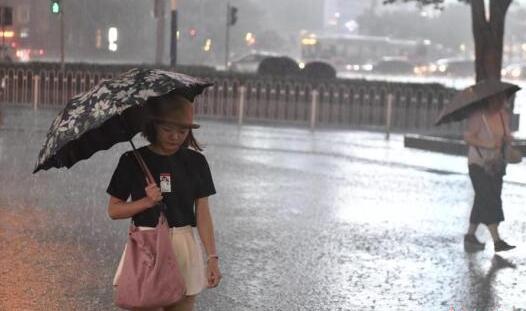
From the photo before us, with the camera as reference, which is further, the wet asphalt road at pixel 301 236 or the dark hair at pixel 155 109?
the wet asphalt road at pixel 301 236

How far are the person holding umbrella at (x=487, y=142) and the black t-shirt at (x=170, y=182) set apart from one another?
536 cm

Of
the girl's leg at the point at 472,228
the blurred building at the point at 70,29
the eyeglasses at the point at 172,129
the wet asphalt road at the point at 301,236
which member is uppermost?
the blurred building at the point at 70,29

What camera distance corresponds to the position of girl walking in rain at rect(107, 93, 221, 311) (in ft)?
15.0

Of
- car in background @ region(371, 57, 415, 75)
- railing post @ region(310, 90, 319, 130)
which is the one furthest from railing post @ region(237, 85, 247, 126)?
car in background @ region(371, 57, 415, 75)

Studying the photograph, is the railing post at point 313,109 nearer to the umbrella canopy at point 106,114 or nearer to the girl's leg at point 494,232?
the girl's leg at point 494,232

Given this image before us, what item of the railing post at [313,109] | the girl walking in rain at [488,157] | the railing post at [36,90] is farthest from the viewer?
the railing post at [36,90]

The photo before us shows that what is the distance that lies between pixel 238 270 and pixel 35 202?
3.94 m

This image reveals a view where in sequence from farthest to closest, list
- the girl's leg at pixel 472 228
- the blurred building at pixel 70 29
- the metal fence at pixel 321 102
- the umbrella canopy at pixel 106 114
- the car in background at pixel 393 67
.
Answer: the car in background at pixel 393 67 < the blurred building at pixel 70 29 < the metal fence at pixel 321 102 < the girl's leg at pixel 472 228 < the umbrella canopy at pixel 106 114

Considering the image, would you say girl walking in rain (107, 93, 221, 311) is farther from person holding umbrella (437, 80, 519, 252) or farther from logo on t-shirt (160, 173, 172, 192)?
person holding umbrella (437, 80, 519, 252)

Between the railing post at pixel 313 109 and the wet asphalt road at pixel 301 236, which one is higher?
the railing post at pixel 313 109

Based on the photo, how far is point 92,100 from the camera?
4.48 meters

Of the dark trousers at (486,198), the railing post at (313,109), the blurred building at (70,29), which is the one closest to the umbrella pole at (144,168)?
the dark trousers at (486,198)

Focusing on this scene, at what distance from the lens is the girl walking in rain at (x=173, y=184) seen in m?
4.56

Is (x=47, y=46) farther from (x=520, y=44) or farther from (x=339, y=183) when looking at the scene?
(x=520, y=44)
